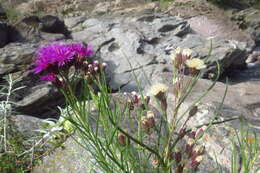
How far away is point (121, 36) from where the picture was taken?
762cm

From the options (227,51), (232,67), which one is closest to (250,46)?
(232,67)

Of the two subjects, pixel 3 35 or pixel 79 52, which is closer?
pixel 79 52

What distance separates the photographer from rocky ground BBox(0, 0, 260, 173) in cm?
404

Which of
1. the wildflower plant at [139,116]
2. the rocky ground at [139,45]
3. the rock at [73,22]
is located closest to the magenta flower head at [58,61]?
the wildflower plant at [139,116]

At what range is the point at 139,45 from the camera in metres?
7.20

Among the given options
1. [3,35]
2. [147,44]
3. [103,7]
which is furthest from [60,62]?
[103,7]

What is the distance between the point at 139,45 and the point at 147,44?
388mm

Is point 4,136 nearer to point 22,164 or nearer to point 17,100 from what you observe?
point 22,164

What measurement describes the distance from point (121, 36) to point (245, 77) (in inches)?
126

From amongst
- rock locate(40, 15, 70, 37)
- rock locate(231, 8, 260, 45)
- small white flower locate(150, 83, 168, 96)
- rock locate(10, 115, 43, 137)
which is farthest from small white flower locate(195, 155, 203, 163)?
rock locate(231, 8, 260, 45)

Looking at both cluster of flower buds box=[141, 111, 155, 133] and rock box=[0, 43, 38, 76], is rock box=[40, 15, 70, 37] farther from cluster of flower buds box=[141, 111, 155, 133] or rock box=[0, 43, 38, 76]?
cluster of flower buds box=[141, 111, 155, 133]

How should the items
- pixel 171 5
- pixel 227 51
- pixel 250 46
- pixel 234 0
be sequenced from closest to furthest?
pixel 227 51, pixel 250 46, pixel 171 5, pixel 234 0

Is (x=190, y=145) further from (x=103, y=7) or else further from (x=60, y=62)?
(x=103, y=7)

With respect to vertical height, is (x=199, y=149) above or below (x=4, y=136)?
above
